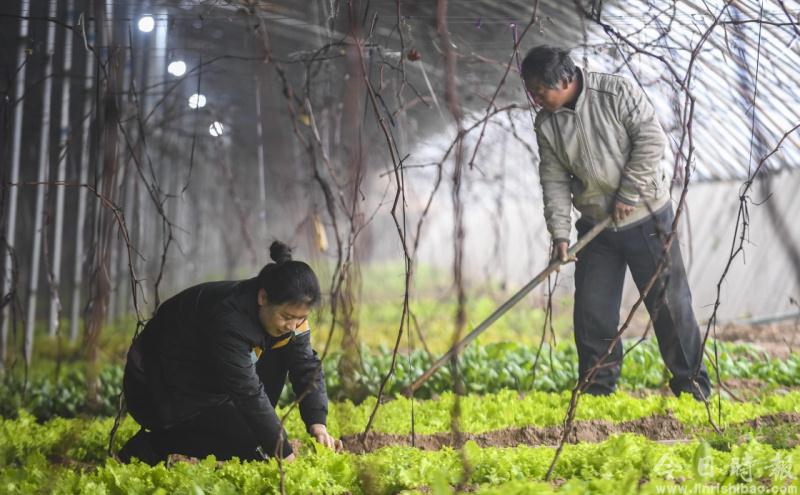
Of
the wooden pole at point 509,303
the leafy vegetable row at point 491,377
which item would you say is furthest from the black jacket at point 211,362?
the leafy vegetable row at point 491,377

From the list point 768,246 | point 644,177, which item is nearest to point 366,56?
point 644,177

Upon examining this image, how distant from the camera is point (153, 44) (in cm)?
541

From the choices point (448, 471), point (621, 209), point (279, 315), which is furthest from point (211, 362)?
point (621, 209)

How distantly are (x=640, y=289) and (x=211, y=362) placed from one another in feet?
7.12

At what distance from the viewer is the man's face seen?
369 cm

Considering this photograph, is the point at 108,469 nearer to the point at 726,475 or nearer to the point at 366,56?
the point at 726,475

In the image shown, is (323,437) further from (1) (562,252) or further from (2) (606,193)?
(2) (606,193)

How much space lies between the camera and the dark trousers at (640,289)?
4172 millimetres

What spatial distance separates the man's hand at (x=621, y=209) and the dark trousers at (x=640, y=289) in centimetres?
24

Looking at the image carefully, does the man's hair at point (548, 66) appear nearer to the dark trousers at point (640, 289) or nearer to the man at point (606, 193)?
the man at point (606, 193)

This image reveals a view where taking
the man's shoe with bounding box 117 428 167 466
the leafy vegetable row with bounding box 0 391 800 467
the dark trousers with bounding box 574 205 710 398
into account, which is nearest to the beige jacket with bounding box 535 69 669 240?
the dark trousers with bounding box 574 205 710 398

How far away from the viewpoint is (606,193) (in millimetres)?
4062

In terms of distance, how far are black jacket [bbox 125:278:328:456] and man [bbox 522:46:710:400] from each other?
4.55 ft

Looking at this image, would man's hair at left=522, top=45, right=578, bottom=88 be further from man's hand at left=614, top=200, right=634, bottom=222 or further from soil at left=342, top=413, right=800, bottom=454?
soil at left=342, top=413, right=800, bottom=454
